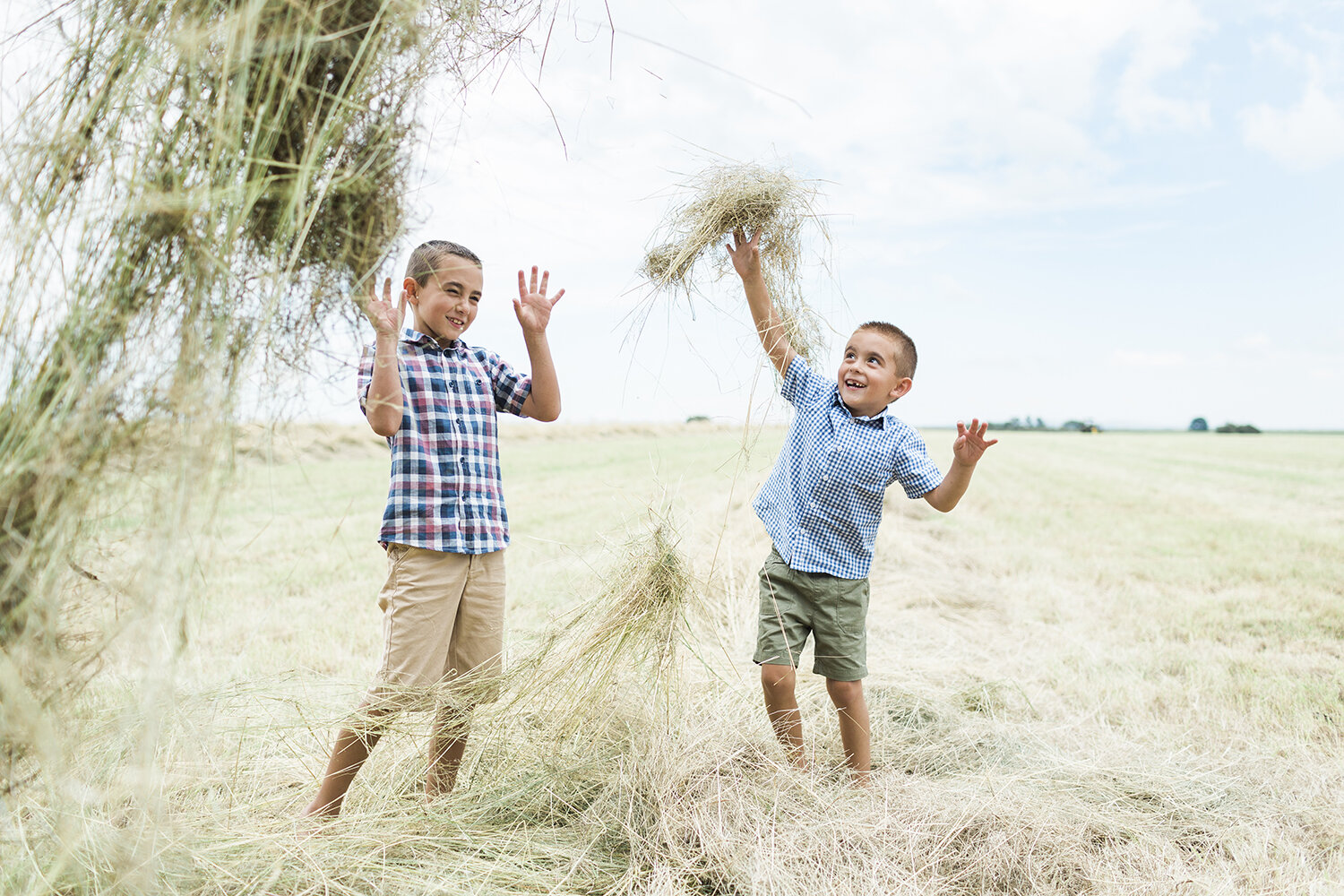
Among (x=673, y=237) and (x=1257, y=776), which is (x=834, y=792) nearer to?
(x=1257, y=776)

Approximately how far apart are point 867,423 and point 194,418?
2.22 meters

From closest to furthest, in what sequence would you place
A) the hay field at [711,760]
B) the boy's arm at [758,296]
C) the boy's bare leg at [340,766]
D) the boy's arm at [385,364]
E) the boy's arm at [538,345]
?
1. the hay field at [711,760]
2. the boy's arm at [385,364]
3. the boy's bare leg at [340,766]
4. the boy's arm at [538,345]
5. the boy's arm at [758,296]

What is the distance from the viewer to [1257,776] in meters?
3.27

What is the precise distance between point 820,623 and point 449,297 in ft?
5.78

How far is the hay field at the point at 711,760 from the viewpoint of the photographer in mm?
2127

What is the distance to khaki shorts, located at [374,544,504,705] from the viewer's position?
8.62 feet

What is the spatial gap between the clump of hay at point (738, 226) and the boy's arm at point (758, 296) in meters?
0.04

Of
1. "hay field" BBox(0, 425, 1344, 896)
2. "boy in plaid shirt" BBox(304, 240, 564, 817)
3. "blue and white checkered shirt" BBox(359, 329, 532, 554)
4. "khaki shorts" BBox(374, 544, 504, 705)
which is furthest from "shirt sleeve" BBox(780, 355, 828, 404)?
"khaki shorts" BBox(374, 544, 504, 705)

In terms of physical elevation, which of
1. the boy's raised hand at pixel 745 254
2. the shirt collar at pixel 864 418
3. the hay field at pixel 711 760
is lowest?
the hay field at pixel 711 760

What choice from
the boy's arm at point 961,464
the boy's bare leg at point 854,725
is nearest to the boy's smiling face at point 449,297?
the boy's arm at point 961,464

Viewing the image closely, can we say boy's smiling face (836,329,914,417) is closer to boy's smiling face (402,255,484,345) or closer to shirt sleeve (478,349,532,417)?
shirt sleeve (478,349,532,417)

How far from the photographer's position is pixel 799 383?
3.35 metres

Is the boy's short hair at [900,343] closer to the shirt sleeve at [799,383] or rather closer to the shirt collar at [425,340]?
the shirt sleeve at [799,383]

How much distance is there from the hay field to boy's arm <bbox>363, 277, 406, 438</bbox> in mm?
177
